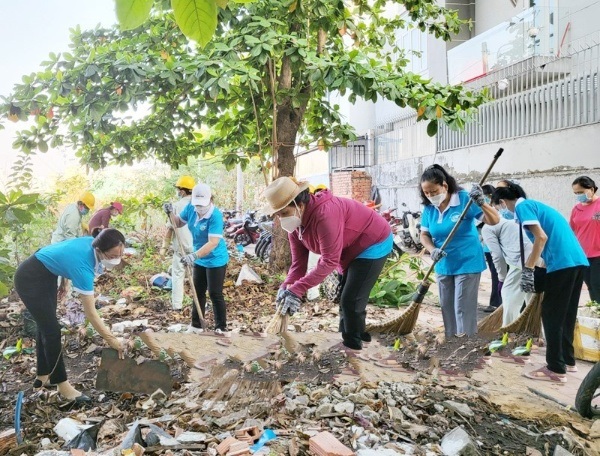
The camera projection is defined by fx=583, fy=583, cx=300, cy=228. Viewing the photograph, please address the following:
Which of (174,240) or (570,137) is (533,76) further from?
(174,240)

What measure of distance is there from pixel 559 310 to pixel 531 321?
74cm

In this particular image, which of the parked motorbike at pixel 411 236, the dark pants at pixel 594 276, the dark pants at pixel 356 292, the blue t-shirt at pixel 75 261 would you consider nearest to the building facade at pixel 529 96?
the parked motorbike at pixel 411 236

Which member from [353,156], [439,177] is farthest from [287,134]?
[353,156]

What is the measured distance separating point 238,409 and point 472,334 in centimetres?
205

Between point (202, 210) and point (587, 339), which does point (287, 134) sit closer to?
point (202, 210)

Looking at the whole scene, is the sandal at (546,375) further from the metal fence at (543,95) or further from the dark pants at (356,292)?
the metal fence at (543,95)

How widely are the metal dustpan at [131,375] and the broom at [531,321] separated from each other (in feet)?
9.23

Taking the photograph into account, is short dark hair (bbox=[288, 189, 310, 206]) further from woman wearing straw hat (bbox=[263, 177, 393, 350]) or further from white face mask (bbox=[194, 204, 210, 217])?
white face mask (bbox=[194, 204, 210, 217])

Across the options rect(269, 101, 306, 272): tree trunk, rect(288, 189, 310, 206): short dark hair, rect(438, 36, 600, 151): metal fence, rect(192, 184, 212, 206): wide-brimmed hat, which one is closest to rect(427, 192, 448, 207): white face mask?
rect(288, 189, 310, 206): short dark hair

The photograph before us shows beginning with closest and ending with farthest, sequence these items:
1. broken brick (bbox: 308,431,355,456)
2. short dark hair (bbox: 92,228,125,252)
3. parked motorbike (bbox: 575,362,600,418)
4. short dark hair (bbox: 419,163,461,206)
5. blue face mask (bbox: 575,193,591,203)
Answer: broken brick (bbox: 308,431,355,456) → parked motorbike (bbox: 575,362,600,418) → short dark hair (bbox: 92,228,125,252) → short dark hair (bbox: 419,163,461,206) → blue face mask (bbox: 575,193,591,203)

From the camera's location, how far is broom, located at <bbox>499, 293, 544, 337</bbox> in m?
4.73

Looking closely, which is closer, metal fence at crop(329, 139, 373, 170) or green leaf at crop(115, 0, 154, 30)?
green leaf at crop(115, 0, 154, 30)

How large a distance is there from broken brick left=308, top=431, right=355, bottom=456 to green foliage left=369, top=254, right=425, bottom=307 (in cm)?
479

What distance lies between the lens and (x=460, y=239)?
4.45m
